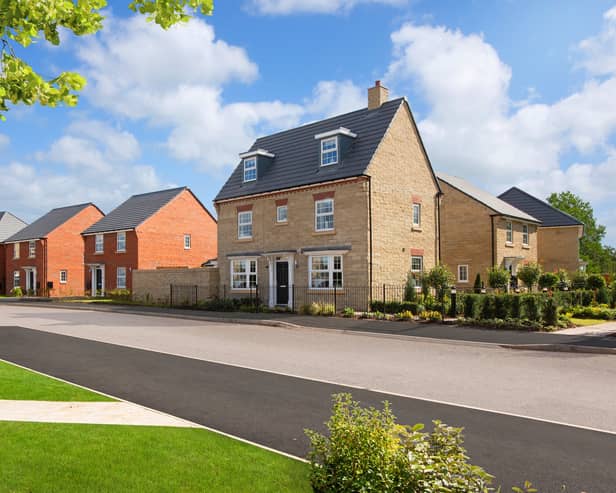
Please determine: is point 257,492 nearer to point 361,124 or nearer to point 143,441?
point 143,441

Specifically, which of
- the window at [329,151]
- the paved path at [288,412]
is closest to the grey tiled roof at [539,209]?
the window at [329,151]

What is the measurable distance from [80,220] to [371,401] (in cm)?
5189

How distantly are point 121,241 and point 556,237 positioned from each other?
1493 inches

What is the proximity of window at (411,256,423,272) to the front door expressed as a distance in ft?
22.7

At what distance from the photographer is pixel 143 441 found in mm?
5855

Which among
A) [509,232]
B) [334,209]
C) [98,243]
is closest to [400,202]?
[334,209]

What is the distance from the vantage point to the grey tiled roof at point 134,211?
44.6 m

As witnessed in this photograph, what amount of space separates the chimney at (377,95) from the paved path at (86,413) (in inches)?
963

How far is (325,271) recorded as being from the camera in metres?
26.2

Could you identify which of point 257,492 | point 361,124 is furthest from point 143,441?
point 361,124

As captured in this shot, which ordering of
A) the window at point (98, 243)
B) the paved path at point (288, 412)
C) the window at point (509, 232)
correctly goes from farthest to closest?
1. the window at point (98, 243)
2. the window at point (509, 232)
3. the paved path at point (288, 412)

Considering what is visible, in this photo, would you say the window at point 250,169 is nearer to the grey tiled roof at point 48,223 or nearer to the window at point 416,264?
the window at point 416,264

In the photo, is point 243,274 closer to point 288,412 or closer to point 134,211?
point 134,211

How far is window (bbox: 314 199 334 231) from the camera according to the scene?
2636cm
